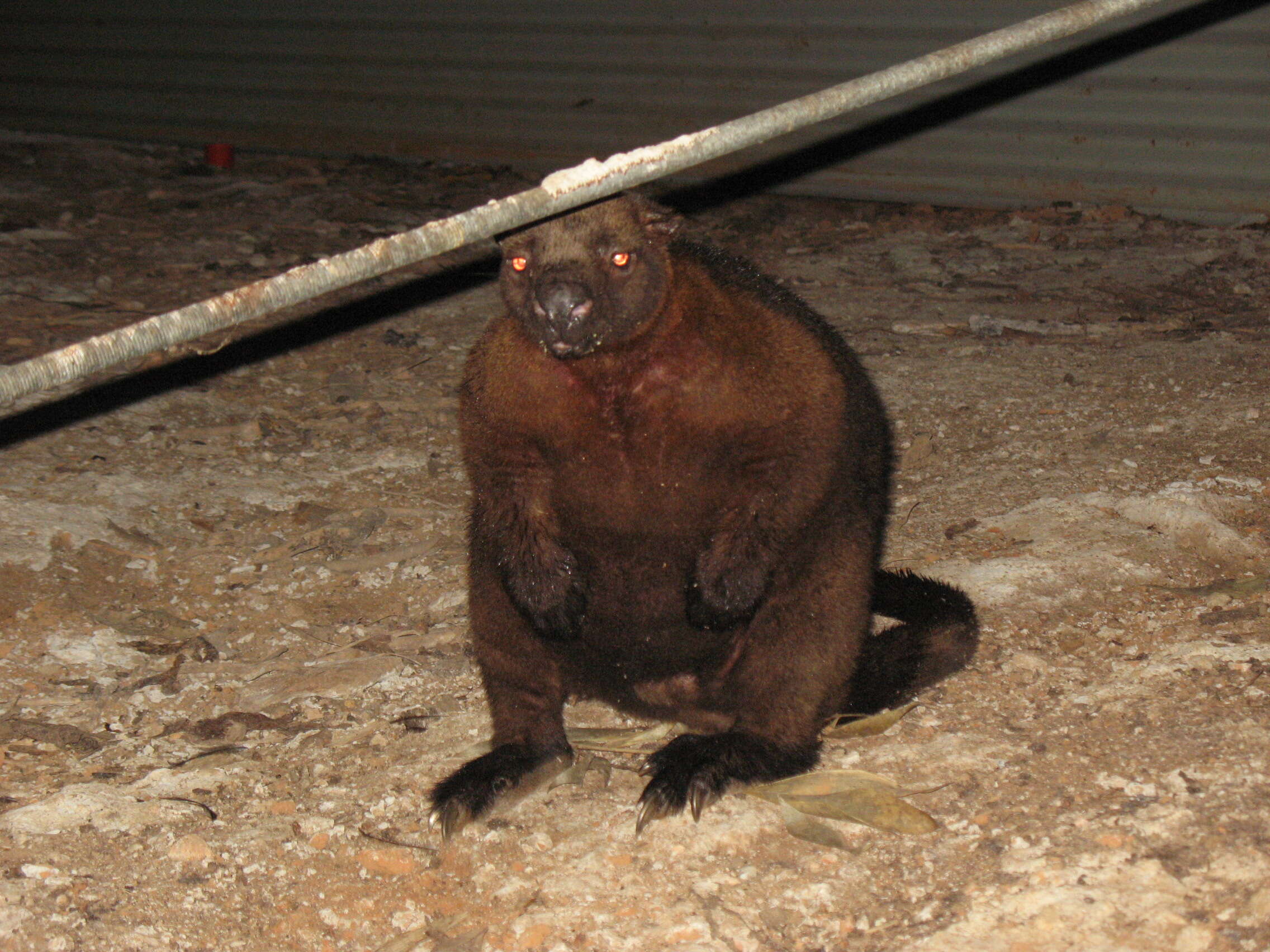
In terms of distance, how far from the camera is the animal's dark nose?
10.1ft

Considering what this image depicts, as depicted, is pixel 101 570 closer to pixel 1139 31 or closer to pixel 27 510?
pixel 27 510

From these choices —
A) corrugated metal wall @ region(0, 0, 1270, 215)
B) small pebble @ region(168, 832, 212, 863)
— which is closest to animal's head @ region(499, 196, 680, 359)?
small pebble @ region(168, 832, 212, 863)

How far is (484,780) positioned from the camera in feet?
11.0

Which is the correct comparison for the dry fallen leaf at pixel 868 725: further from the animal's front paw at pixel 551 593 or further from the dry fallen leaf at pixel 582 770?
the animal's front paw at pixel 551 593

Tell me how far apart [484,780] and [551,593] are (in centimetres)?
50

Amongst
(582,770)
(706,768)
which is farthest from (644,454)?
(582,770)

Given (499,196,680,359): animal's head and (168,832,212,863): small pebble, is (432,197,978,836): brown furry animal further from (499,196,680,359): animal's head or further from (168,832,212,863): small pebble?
(168,832,212,863): small pebble

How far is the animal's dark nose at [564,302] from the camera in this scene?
308cm

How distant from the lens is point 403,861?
3.18m

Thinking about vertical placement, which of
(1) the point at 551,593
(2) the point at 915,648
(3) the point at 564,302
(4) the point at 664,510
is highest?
(3) the point at 564,302

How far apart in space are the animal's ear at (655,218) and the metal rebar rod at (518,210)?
35 centimetres

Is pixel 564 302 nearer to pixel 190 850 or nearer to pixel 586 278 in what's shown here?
pixel 586 278

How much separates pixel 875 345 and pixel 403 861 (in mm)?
3995

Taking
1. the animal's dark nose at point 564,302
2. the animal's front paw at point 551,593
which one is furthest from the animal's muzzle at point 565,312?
the animal's front paw at point 551,593
